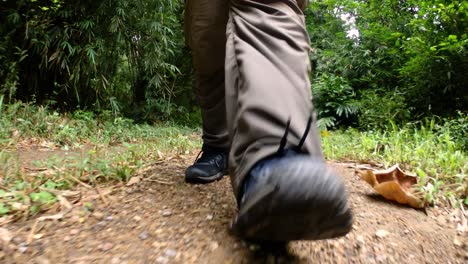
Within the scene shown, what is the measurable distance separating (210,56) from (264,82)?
0.60 metres

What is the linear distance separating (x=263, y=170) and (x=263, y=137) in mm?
78

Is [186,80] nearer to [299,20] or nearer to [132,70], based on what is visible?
[132,70]

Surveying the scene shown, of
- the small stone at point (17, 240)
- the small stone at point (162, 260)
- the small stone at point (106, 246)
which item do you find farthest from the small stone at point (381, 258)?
the small stone at point (17, 240)

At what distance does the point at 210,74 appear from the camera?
4.70ft

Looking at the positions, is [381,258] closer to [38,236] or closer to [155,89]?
[38,236]

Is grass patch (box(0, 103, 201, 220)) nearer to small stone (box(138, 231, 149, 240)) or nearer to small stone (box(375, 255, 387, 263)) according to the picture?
small stone (box(138, 231, 149, 240))

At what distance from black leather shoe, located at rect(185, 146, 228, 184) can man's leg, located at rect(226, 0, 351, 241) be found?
611mm

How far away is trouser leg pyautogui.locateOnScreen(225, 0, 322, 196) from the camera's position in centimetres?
76

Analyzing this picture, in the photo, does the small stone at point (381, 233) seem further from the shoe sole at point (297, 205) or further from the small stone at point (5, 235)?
the small stone at point (5, 235)

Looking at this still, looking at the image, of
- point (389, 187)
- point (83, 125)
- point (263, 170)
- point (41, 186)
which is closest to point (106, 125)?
point (83, 125)

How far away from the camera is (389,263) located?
904mm

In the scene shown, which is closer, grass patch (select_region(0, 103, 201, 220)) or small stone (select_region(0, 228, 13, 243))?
small stone (select_region(0, 228, 13, 243))

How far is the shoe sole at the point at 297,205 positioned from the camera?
2.10ft

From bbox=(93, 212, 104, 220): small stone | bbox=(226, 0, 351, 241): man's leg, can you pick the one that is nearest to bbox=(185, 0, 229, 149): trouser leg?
bbox=(226, 0, 351, 241): man's leg
